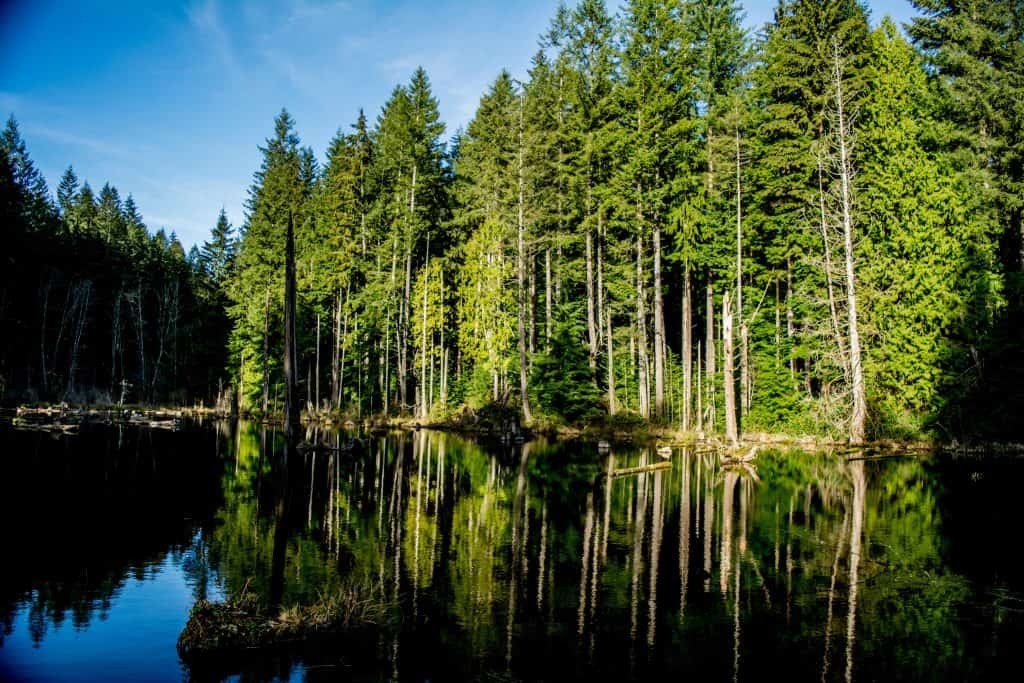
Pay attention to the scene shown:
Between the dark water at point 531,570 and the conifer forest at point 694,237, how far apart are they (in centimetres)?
999

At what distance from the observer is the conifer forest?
28.5 m

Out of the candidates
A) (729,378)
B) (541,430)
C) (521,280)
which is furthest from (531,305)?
(729,378)

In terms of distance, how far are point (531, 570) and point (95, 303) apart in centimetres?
6127

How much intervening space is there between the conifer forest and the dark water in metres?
9.99

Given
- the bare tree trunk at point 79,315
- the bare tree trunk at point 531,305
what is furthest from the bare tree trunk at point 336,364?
the bare tree trunk at point 79,315

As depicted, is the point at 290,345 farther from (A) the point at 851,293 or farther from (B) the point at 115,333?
(B) the point at 115,333

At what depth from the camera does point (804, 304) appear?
31.9 meters

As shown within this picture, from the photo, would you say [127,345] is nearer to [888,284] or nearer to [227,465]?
[227,465]

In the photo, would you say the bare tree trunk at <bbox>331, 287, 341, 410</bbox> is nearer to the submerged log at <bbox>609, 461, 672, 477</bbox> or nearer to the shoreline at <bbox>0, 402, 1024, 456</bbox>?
the shoreline at <bbox>0, 402, 1024, 456</bbox>

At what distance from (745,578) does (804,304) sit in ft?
83.2

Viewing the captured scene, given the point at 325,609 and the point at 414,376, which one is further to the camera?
the point at 414,376

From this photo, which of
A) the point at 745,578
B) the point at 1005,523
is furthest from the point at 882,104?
the point at 745,578

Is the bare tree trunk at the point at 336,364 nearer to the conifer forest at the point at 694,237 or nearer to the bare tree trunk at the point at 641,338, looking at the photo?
the conifer forest at the point at 694,237

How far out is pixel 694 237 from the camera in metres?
32.7
